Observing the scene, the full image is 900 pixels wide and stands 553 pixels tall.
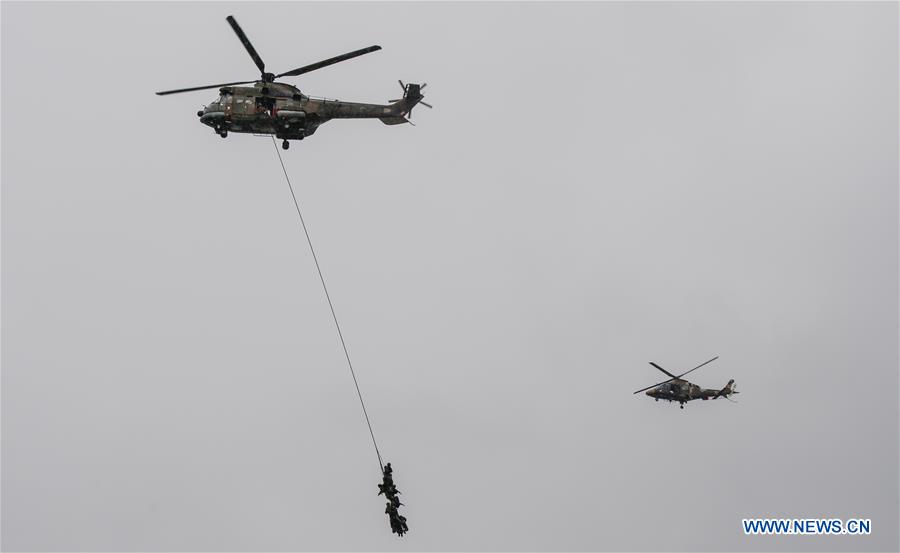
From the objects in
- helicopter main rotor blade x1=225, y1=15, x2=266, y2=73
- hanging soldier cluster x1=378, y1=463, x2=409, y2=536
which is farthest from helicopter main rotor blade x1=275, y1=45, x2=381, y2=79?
hanging soldier cluster x1=378, y1=463, x2=409, y2=536

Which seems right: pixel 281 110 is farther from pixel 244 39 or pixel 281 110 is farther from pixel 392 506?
pixel 392 506

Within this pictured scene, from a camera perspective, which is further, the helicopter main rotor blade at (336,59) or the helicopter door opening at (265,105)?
the helicopter door opening at (265,105)

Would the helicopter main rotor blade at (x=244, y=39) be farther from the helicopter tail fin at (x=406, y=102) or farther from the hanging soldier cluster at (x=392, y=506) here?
the hanging soldier cluster at (x=392, y=506)

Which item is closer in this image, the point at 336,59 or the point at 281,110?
the point at 336,59

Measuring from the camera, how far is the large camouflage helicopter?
153 feet

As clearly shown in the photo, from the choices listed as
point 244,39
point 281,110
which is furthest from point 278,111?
point 244,39

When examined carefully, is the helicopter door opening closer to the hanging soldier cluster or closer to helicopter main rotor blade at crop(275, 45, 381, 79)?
helicopter main rotor blade at crop(275, 45, 381, 79)

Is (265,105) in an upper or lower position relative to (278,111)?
upper

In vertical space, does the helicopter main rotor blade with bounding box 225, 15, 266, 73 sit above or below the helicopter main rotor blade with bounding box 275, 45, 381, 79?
above

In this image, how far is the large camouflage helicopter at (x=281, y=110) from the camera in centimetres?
4675

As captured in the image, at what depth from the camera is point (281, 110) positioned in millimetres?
46625

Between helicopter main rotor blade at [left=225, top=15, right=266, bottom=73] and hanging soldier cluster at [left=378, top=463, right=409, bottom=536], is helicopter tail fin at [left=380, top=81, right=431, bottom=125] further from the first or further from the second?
hanging soldier cluster at [left=378, top=463, right=409, bottom=536]

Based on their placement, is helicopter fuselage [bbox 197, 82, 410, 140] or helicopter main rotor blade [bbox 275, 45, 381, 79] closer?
helicopter main rotor blade [bbox 275, 45, 381, 79]

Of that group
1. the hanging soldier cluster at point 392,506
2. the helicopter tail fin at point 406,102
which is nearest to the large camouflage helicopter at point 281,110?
the helicopter tail fin at point 406,102
